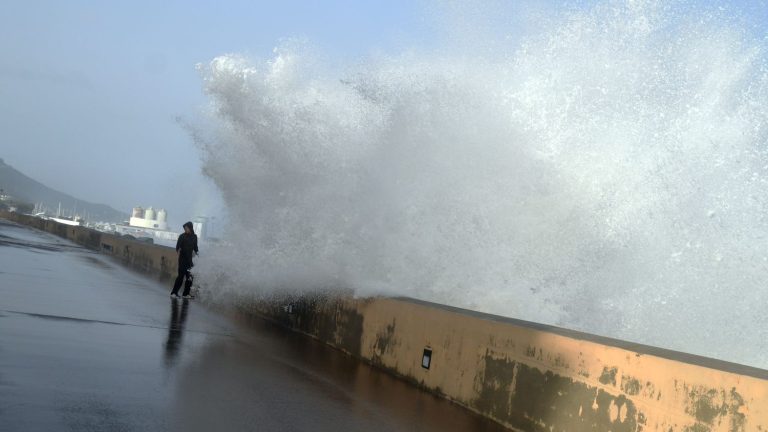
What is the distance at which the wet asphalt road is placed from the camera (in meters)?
6.21

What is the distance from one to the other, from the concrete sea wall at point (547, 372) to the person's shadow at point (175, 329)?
7.44 ft

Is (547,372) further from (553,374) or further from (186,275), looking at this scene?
(186,275)

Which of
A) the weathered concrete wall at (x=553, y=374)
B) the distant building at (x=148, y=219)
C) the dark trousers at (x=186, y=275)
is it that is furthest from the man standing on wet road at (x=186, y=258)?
the distant building at (x=148, y=219)

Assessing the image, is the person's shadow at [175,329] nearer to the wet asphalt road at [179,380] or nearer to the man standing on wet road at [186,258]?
the wet asphalt road at [179,380]

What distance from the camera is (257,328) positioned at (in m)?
13.7

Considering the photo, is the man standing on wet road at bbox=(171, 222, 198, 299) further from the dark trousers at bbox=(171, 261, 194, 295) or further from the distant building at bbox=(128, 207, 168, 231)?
the distant building at bbox=(128, 207, 168, 231)

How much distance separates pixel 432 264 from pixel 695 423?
8129mm

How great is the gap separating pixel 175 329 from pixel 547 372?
21.9 feet

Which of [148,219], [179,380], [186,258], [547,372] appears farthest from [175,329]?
[148,219]

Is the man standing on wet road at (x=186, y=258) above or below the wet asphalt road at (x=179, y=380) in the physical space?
above

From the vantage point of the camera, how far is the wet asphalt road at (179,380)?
6.21 metres

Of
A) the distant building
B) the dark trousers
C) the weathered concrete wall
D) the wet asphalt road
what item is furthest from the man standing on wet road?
the distant building

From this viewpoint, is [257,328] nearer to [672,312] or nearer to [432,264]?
[432,264]

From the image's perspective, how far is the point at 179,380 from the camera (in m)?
7.85
